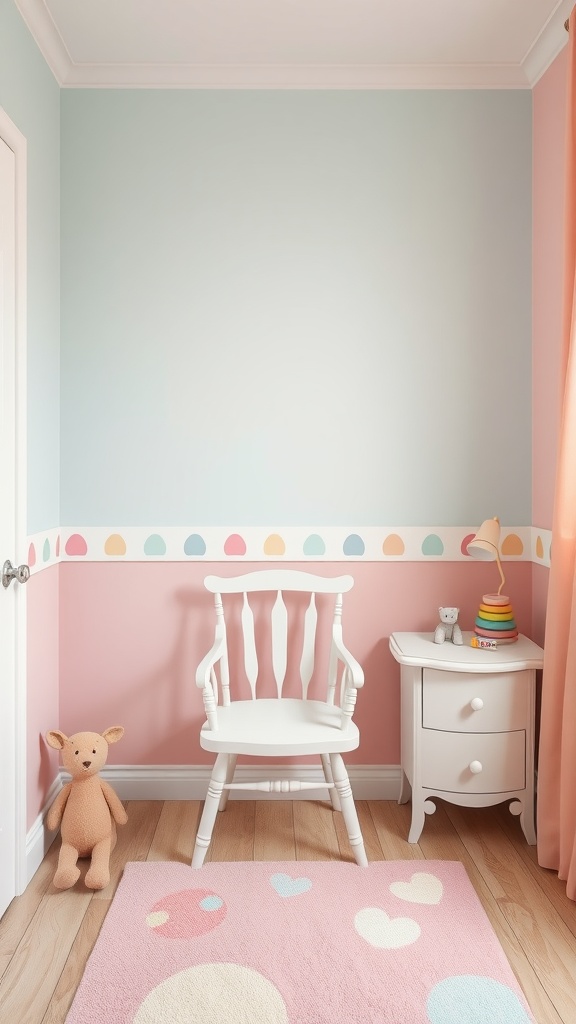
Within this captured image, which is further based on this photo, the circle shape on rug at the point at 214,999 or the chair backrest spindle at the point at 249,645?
the chair backrest spindle at the point at 249,645

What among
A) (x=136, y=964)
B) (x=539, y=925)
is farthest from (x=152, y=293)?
(x=539, y=925)

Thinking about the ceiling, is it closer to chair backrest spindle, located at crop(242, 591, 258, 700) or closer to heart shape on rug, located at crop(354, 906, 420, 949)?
chair backrest spindle, located at crop(242, 591, 258, 700)

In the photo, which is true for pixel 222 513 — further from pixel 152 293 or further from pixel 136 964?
pixel 136 964

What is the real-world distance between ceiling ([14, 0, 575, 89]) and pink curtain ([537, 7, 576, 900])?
1.24ft

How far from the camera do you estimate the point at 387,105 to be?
106 inches

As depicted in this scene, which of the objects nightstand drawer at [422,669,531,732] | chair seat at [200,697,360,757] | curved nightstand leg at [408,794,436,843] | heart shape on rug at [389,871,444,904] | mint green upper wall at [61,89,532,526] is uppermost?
mint green upper wall at [61,89,532,526]

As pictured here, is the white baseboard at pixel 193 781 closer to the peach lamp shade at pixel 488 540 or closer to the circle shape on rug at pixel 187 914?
the circle shape on rug at pixel 187 914

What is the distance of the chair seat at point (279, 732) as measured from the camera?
218 centimetres

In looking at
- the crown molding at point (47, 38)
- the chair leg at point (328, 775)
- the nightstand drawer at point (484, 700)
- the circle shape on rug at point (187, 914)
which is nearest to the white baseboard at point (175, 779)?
the chair leg at point (328, 775)

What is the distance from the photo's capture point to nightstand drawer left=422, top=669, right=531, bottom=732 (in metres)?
2.38

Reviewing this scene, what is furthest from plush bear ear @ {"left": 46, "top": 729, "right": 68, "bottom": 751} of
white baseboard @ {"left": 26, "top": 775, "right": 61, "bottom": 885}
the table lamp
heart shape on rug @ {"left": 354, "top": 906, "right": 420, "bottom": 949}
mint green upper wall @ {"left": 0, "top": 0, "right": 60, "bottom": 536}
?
the table lamp

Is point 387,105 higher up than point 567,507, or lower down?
higher up

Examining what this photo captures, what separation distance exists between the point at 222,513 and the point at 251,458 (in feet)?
0.76

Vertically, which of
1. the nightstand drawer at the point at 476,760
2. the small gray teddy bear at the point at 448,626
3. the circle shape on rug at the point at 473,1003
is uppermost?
the small gray teddy bear at the point at 448,626
